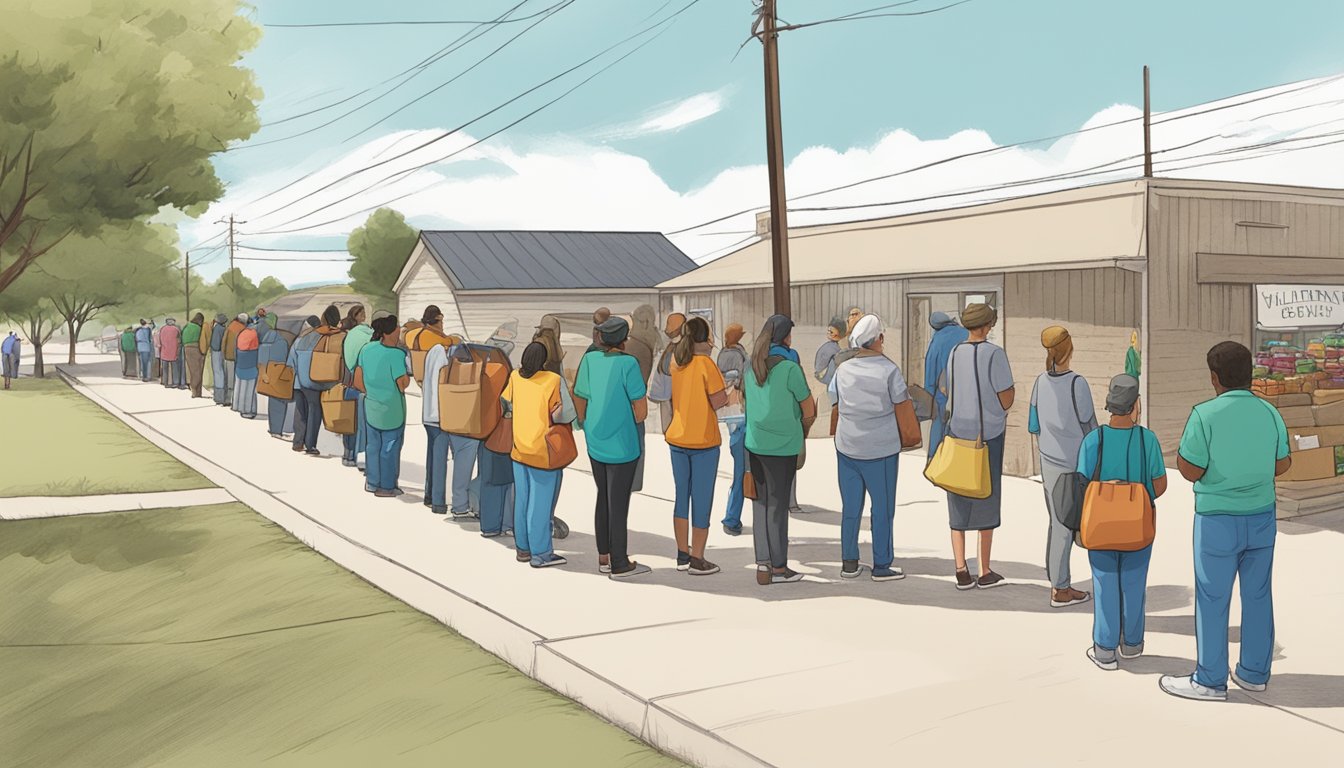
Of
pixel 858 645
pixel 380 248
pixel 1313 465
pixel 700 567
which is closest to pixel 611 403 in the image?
pixel 700 567

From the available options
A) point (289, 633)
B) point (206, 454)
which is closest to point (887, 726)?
point (289, 633)

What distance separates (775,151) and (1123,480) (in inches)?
375

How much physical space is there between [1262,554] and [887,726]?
194 centimetres

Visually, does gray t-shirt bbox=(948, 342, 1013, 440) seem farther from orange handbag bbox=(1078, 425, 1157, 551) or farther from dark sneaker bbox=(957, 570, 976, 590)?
orange handbag bbox=(1078, 425, 1157, 551)

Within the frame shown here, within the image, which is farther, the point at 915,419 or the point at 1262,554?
the point at 915,419

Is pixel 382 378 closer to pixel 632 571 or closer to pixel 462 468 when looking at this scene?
pixel 462 468

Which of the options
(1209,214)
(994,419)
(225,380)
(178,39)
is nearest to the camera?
(994,419)

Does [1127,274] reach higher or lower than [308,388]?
higher

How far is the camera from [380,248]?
85.8 metres

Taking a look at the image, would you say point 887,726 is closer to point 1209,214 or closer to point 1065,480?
point 1065,480

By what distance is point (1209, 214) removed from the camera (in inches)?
546

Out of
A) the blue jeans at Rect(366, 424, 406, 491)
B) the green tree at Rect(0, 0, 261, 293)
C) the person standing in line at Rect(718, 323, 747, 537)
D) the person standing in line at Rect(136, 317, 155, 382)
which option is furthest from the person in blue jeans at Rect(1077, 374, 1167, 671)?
the person standing in line at Rect(136, 317, 155, 382)

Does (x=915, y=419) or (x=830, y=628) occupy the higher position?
(x=915, y=419)

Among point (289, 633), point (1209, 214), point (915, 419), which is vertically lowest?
point (289, 633)
